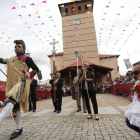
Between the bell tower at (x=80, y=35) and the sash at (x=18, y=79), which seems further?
the bell tower at (x=80, y=35)

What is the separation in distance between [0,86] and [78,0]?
25544 millimetres

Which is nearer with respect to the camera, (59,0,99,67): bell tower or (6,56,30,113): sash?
(6,56,30,113): sash

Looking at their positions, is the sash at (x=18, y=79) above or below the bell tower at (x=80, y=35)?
below

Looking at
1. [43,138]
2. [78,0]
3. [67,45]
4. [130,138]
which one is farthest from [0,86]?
[78,0]

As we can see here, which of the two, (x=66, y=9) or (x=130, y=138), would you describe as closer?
(x=130, y=138)

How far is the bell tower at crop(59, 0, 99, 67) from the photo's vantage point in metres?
26.7

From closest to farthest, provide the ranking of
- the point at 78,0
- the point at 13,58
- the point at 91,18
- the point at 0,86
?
the point at 13,58, the point at 0,86, the point at 91,18, the point at 78,0

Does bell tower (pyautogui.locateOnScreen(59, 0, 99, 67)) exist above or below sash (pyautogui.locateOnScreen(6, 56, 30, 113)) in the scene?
above

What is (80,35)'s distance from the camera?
26797mm

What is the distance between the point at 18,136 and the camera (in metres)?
2.87

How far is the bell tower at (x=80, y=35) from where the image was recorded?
2669 centimetres

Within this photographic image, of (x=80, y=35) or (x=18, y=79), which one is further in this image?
(x=80, y=35)

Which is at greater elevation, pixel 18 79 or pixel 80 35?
pixel 80 35

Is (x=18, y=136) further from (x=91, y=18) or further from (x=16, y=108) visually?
(x=91, y=18)
